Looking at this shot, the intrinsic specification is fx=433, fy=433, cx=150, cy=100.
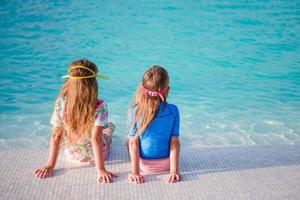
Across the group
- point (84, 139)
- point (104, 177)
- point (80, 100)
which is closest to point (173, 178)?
point (104, 177)

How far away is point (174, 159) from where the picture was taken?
3729 millimetres

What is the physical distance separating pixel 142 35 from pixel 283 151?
21.9 feet

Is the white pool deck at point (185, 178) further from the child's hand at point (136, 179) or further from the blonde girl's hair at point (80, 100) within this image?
the blonde girl's hair at point (80, 100)

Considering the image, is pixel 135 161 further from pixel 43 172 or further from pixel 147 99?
pixel 43 172

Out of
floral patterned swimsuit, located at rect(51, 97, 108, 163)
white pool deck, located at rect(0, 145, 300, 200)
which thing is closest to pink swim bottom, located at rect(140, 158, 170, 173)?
white pool deck, located at rect(0, 145, 300, 200)

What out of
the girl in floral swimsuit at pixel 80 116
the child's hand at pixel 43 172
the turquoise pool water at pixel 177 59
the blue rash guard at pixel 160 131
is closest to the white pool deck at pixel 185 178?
the child's hand at pixel 43 172

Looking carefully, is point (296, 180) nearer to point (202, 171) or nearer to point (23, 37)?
point (202, 171)

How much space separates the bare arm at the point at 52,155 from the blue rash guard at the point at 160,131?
64cm

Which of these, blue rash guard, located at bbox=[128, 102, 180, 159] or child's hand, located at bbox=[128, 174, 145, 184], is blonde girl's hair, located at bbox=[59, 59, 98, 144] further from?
child's hand, located at bbox=[128, 174, 145, 184]

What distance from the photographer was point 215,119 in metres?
6.10

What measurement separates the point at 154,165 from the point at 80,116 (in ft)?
2.61

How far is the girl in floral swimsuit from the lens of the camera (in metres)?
3.57

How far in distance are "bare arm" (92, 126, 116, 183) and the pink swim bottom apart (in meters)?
0.32

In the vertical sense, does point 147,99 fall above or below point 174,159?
above
